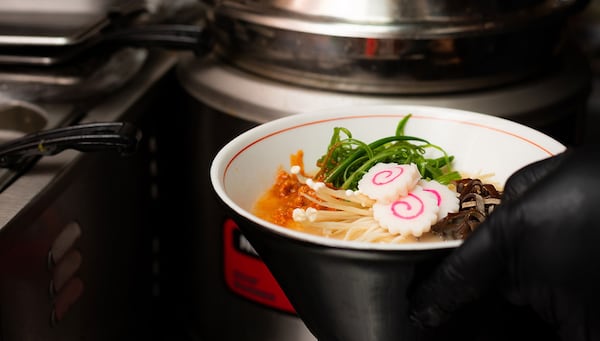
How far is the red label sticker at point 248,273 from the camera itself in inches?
45.4

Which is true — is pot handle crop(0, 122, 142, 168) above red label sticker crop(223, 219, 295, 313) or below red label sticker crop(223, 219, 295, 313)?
above

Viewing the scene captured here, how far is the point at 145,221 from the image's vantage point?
1373mm

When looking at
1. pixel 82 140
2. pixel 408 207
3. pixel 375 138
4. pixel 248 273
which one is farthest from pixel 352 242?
pixel 248 273

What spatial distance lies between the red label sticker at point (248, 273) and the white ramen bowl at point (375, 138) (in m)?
0.31

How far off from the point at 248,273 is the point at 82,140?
36cm

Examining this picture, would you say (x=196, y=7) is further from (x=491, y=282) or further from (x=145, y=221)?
(x=491, y=282)

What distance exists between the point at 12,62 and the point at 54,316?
0.48 metres

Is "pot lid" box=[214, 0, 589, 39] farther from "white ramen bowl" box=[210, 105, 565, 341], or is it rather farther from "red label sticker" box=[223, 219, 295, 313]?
"red label sticker" box=[223, 219, 295, 313]

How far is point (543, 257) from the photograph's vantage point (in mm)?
626

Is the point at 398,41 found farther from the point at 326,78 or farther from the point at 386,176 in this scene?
the point at 386,176

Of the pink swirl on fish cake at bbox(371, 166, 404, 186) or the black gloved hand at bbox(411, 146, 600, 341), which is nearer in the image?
the black gloved hand at bbox(411, 146, 600, 341)

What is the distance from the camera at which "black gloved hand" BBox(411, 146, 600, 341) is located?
61cm

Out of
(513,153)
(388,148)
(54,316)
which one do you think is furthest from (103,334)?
(513,153)

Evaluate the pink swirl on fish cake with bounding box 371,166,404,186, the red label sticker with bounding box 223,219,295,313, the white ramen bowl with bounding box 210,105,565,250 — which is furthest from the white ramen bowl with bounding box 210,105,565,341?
the red label sticker with bounding box 223,219,295,313
